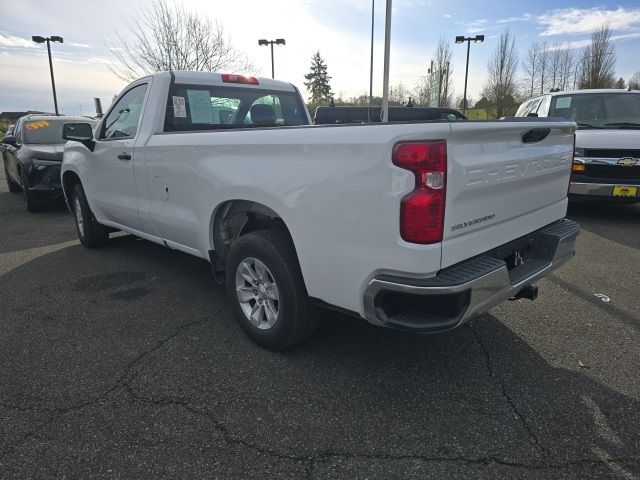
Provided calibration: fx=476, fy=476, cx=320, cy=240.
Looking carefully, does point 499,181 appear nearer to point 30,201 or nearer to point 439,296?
point 439,296

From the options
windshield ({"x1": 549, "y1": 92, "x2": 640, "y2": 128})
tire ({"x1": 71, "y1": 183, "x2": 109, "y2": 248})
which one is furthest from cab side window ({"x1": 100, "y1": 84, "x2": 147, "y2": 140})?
windshield ({"x1": 549, "y1": 92, "x2": 640, "y2": 128})

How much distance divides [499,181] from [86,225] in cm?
495

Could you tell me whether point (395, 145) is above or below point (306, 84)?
below

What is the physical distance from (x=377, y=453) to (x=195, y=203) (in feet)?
7.16

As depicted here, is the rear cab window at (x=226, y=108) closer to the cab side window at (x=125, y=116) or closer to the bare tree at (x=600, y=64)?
the cab side window at (x=125, y=116)

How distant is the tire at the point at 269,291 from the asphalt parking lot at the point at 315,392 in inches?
7.0

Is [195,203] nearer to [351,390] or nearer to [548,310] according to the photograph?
[351,390]

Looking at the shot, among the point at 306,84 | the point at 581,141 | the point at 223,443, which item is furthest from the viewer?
the point at 306,84

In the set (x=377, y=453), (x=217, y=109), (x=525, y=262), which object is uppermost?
(x=217, y=109)

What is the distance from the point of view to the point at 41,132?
9.36 metres

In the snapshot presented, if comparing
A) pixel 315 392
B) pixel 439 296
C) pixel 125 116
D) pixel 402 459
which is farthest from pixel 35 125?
pixel 402 459

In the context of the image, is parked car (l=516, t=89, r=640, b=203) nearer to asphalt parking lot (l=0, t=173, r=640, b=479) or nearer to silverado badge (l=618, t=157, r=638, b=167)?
silverado badge (l=618, t=157, r=638, b=167)

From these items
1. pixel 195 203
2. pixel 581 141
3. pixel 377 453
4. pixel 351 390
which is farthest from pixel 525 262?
pixel 581 141

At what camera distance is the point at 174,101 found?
4199mm
